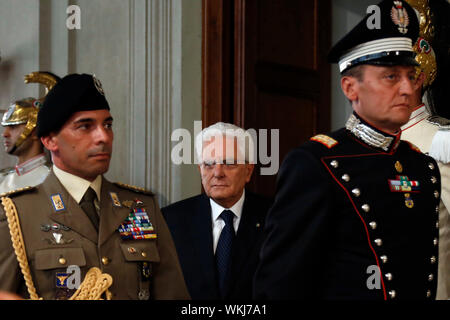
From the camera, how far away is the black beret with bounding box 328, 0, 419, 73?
208 cm

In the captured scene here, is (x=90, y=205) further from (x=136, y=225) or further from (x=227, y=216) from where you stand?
(x=227, y=216)

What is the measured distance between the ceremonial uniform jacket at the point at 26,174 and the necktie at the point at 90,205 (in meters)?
2.08

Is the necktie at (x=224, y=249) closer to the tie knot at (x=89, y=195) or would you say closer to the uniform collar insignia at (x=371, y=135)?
the tie knot at (x=89, y=195)

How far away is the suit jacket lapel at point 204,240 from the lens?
2873 millimetres

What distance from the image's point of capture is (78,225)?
7.55 feet

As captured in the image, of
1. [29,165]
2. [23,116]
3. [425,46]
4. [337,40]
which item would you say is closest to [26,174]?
[29,165]

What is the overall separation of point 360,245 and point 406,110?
1.47 feet

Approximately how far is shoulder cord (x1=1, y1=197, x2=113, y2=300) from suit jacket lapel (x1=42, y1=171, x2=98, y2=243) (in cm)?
13

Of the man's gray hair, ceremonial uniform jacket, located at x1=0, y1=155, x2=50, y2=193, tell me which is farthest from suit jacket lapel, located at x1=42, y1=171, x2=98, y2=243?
ceremonial uniform jacket, located at x1=0, y1=155, x2=50, y2=193

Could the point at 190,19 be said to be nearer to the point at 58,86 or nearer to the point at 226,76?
the point at 226,76

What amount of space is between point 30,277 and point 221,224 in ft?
3.53

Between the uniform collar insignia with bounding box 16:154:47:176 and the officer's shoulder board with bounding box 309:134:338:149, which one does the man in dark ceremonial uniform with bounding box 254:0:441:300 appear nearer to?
the officer's shoulder board with bounding box 309:134:338:149
